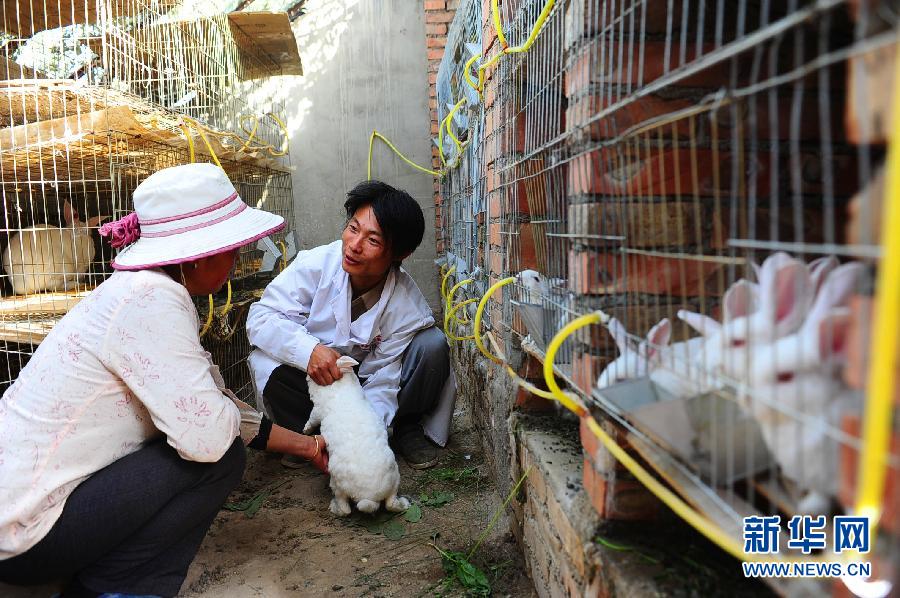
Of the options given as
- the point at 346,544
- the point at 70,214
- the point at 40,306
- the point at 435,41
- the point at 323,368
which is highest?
the point at 435,41

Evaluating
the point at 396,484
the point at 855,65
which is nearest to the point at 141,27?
the point at 396,484

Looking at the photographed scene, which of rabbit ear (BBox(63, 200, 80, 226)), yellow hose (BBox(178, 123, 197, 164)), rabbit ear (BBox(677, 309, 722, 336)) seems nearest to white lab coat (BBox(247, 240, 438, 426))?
yellow hose (BBox(178, 123, 197, 164))

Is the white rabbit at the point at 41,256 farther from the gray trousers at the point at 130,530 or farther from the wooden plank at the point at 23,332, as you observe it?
the gray trousers at the point at 130,530

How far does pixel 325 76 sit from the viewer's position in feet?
19.1

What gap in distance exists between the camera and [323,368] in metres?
2.65

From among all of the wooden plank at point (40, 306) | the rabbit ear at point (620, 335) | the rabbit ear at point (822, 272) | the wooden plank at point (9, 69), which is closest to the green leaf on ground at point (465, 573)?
the rabbit ear at point (620, 335)

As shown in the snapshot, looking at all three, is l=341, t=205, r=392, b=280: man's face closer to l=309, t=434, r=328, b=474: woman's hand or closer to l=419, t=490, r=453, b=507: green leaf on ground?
l=309, t=434, r=328, b=474: woman's hand

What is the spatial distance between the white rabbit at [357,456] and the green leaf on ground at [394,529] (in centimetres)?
6

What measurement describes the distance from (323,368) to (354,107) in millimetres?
3933

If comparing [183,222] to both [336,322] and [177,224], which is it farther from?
[336,322]

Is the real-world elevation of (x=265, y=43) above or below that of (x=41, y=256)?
above

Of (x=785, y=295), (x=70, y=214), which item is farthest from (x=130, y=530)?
(x=70, y=214)

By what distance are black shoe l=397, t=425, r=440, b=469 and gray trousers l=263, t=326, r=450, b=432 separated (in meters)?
0.06

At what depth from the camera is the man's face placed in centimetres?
292
